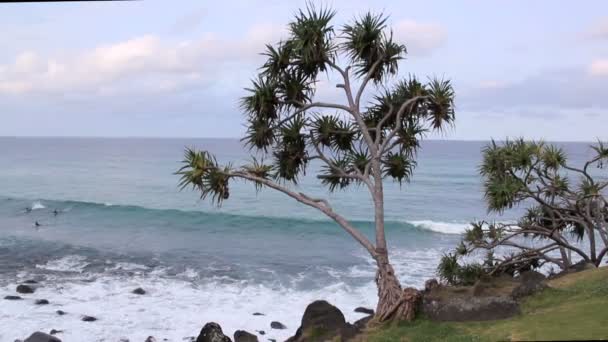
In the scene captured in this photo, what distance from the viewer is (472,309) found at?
357 inches

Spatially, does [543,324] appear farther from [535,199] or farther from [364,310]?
[364,310]

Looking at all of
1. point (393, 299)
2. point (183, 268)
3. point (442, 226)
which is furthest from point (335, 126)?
point (442, 226)

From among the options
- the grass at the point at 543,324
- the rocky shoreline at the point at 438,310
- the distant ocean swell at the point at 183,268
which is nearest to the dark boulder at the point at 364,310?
the distant ocean swell at the point at 183,268

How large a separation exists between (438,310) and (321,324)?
2.38 m

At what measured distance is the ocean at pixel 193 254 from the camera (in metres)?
16.1

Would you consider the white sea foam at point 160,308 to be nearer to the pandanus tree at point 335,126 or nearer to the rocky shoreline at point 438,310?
the rocky shoreline at point 438,310

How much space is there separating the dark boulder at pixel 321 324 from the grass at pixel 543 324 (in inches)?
53.1

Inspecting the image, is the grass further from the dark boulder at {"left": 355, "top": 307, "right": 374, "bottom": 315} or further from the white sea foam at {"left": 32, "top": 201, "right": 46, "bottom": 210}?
the white sea foam at {"left": 32, "top": 201, "right": 46, "bottom": 210}

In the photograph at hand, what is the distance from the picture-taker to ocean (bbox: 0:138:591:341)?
53.0ft

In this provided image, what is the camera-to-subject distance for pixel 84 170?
74188 millimetres

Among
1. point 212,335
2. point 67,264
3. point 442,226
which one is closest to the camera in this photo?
point 212,335

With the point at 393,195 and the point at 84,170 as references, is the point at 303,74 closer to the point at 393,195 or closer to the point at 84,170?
the point at 393,195

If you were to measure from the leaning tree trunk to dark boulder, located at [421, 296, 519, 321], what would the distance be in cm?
35

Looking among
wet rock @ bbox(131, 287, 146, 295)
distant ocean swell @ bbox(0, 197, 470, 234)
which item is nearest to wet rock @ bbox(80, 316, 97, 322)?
wet rock @ bbox(131, 287, 146, 295)
